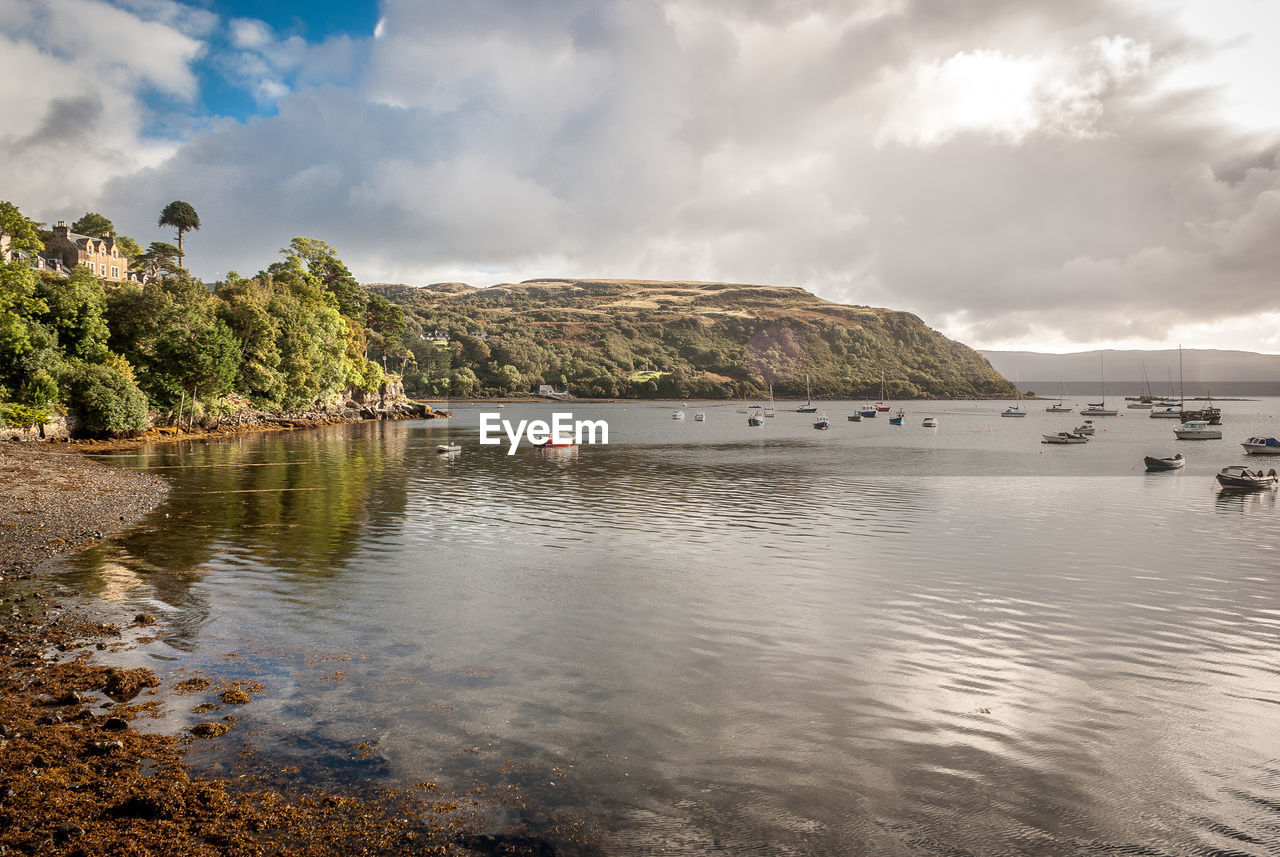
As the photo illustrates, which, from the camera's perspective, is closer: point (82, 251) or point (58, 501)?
point (58, 501)

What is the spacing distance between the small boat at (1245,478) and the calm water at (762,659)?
14.2 meters

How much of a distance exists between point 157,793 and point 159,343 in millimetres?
80842

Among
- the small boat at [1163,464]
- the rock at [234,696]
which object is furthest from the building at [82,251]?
the small boat at [1163,464]

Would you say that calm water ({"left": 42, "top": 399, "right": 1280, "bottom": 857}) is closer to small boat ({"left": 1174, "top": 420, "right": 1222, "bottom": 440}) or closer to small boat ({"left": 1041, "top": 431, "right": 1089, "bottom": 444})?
small boat ({"left": 1041, "top": 431, "right": 1089, "bottom": 444})

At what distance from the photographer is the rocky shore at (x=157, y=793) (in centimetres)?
856

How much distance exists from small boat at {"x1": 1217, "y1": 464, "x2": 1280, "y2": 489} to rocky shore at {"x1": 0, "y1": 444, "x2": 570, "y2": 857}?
61.5 metres

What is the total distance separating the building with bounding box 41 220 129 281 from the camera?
12144cm

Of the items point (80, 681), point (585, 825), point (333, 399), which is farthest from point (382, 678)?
point (333, 399)

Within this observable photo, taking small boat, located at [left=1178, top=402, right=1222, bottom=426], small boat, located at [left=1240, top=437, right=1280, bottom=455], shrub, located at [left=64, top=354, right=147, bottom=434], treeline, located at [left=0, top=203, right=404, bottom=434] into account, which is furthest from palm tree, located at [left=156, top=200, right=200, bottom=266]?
small boat, located at [left=1178, top=402, right=1222, bottom=426]

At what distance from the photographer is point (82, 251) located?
404 feet

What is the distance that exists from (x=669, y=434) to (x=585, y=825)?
348 ft

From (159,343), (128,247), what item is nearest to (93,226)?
(128,247)

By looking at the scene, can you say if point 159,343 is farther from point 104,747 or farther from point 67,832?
point 67,832

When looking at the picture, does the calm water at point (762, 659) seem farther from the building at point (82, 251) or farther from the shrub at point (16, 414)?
the building at point (82, 251)
